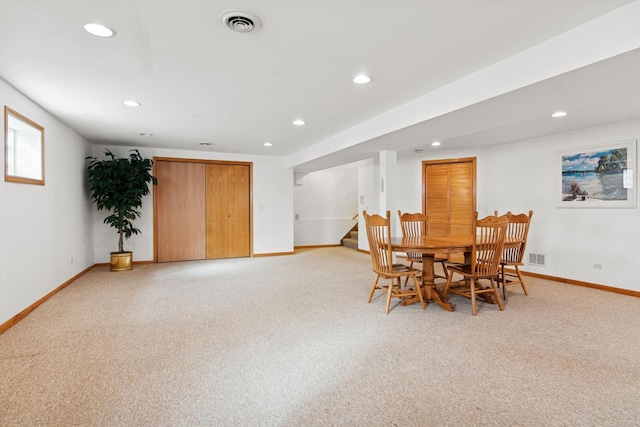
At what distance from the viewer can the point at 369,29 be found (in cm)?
214

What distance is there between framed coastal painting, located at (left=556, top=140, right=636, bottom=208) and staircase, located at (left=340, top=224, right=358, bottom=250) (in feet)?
15.4

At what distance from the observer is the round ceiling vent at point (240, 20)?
6.44ft

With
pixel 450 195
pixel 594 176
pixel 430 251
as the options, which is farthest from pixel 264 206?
pixel 594 176

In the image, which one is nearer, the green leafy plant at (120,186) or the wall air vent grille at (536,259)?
the wall air vent grille at (536,259)

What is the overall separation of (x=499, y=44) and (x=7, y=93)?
4.30 metres

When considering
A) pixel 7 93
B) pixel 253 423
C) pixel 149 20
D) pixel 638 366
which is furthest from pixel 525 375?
pixel 7 93

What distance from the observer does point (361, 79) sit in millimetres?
2938

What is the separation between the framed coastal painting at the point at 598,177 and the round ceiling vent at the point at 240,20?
16.1ft

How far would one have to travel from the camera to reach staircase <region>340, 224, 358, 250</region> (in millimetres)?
8680

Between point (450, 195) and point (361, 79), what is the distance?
14.3 feet

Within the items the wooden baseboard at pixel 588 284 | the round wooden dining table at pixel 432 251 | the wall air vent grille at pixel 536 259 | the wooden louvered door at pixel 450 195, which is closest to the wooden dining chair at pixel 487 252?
the round wooden dining table at pixel 432 251

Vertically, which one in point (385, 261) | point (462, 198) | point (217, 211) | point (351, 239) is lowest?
point (351, 239)

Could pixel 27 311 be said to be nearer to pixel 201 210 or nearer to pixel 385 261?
pixel 201 210

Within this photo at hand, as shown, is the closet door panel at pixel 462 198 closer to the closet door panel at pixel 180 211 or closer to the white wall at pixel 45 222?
the closet door panel at pixel 180 211
